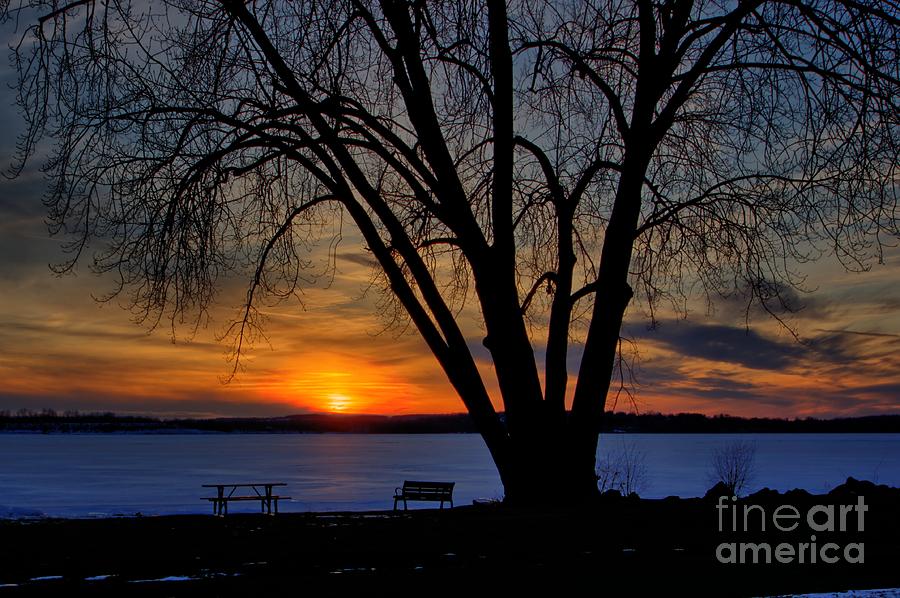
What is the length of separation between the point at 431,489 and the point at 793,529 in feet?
42.7

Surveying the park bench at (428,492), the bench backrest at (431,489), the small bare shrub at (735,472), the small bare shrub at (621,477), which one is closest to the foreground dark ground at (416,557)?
the small bare shrub at (735,472)

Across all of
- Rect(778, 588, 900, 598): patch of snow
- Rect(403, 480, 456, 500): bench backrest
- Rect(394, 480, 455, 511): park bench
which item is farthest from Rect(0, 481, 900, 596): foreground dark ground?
Rect(403, 480, 456, 500): bench backrest

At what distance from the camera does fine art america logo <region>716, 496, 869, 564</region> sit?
6.11 m

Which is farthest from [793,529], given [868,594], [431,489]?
[431,489]

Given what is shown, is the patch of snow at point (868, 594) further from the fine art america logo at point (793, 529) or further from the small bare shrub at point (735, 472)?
the small bare shrub at point (735, 472)

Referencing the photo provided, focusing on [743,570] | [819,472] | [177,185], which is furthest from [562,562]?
[819,472]

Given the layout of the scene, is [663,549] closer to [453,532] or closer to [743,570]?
[743,570]

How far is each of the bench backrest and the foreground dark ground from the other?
37.3 ft

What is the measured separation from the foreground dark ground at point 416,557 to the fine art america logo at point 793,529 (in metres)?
0.07

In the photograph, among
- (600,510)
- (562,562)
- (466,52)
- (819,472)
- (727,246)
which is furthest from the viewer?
(819,472)

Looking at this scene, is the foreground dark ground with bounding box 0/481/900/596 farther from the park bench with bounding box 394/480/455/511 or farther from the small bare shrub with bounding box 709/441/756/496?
the park bench with bounding box 394/480/455/511

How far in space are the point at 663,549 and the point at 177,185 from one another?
21.9 ft

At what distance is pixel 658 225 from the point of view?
40.8 feet

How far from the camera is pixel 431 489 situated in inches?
752
